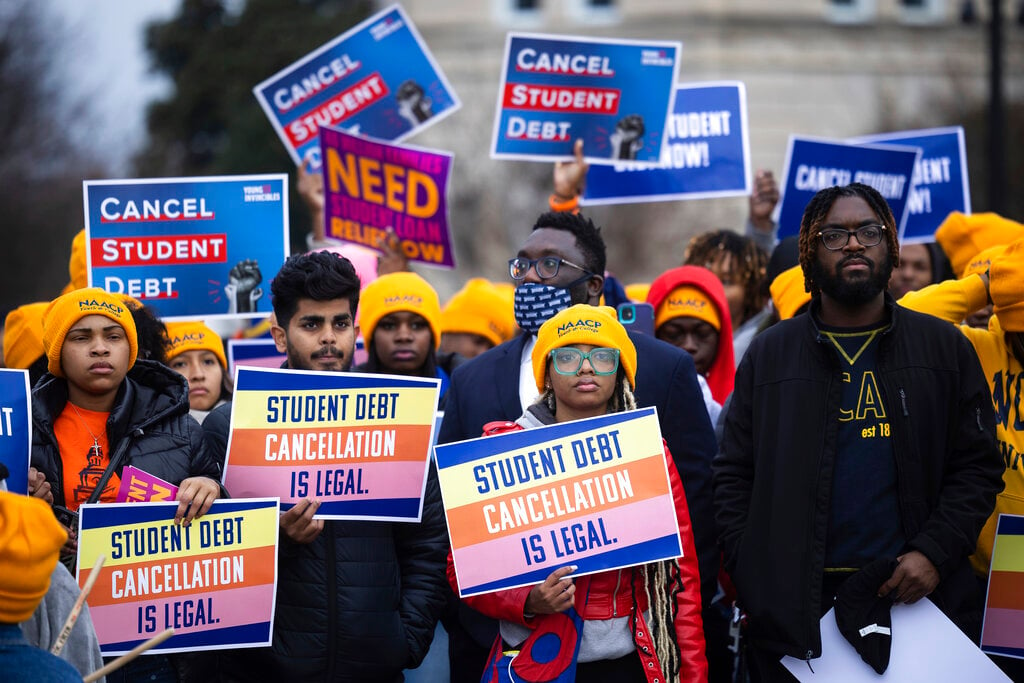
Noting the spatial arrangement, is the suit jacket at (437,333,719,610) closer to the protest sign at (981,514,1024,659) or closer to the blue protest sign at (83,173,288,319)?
the protest sign at (981,514,1024,659)

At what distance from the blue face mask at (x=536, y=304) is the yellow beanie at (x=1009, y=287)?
5.22 ft

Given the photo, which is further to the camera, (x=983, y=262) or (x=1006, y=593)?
A: (x=983, y=262)

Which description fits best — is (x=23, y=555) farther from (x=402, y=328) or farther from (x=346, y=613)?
(x=402, y=328)

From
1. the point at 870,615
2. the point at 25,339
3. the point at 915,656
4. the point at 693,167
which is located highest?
the point at 693,167

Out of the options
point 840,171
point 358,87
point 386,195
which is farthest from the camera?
point 358,87

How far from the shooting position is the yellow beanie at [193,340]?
23.9 ft

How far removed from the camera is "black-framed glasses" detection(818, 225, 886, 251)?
510 centimetres

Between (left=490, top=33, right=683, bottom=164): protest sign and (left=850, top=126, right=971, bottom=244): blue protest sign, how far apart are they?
1392mm

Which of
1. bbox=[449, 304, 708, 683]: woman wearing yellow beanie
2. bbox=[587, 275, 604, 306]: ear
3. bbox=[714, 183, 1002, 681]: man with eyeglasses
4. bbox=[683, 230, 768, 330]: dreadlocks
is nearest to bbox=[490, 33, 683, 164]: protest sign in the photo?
bbox=[683, 230, 768, 330]: dreadlocks

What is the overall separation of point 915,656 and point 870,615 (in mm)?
192

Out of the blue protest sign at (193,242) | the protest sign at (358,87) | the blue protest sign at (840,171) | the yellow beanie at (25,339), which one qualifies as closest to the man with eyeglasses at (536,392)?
the blue protest sign at (193,242)

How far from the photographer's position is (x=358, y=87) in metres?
9.13

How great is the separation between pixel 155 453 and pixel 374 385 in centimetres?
79

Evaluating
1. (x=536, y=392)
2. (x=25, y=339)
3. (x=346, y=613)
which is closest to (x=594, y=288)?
(x=536, y=392)
